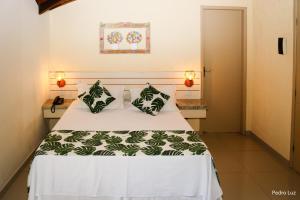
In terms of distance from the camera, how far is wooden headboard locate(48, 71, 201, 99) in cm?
582

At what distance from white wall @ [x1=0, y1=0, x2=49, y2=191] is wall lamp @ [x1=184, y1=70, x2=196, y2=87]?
209cm

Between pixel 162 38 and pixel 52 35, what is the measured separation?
1.65 meters

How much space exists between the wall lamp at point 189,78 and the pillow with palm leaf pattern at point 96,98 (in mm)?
1265

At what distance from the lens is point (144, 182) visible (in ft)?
10.7

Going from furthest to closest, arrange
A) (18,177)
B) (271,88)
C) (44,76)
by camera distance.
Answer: (44,76), (271,88), (18,177)

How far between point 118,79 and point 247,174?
2443 mm

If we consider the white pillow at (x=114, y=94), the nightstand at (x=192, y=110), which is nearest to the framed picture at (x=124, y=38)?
the white pillow at (x=114, y=94)

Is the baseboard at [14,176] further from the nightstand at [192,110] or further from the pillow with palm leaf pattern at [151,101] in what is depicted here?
the nightstand at [192,110]

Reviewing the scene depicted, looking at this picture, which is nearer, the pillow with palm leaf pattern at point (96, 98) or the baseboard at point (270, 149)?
the baseboard at point (270, 149)

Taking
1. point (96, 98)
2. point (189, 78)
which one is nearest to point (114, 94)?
point (96, 98)

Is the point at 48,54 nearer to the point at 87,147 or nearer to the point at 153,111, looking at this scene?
the point at 153,111

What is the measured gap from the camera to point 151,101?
494 centimetres

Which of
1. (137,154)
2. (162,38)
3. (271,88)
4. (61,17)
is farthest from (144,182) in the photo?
(61,17)

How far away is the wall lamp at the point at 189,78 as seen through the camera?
19.0 feet
